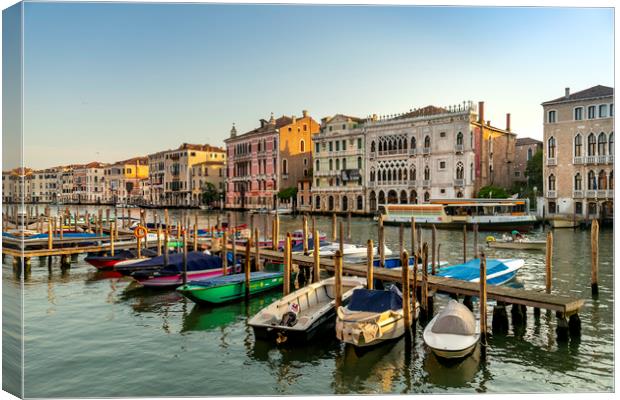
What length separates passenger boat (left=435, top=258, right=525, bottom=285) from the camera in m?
8.16

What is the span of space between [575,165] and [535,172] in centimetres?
609

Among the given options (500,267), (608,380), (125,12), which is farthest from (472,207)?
(125,12)

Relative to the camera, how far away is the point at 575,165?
64.5 feet

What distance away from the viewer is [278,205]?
33031mm

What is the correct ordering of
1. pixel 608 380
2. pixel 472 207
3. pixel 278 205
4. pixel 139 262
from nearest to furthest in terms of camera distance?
pixel 608 380
pixel 139 262
pixel 472 207
pixel 278 205

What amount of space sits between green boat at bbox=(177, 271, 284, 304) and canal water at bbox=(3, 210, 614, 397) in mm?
173

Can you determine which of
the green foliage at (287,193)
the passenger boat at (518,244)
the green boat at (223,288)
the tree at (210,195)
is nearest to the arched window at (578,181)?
the passenger boat at (518,244)

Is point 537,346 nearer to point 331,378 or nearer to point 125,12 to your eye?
point 331,378

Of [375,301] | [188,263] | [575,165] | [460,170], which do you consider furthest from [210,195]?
[375,301]

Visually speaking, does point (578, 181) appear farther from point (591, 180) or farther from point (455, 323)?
point (455, 323)

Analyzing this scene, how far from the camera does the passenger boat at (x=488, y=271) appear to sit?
8.16 m

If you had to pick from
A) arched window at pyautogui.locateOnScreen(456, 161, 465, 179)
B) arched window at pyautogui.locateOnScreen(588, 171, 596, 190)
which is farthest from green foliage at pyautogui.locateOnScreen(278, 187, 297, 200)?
arched window at pyautogui.locateOnScreen(588, 171, 596, 190)

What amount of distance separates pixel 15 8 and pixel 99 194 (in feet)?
150

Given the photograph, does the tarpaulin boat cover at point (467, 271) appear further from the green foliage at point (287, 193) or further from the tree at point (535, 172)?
the green foliage at point (287, 193)
